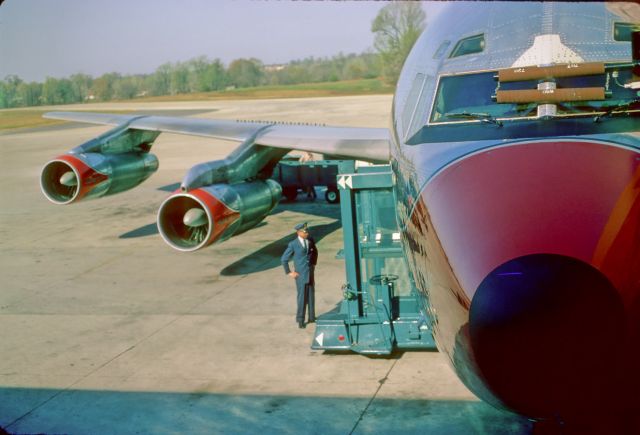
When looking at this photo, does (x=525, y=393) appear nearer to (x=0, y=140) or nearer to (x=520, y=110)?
(x=520, y=110)

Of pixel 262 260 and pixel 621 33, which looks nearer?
pixel 621 33

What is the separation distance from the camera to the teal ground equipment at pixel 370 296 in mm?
9328

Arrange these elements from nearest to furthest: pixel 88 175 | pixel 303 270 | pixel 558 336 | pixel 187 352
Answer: pixel 558 336
pixel 187 352
pixel 303 270
pixel 88 175

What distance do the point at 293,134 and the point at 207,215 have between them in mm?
3262

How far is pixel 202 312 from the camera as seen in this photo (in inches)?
458

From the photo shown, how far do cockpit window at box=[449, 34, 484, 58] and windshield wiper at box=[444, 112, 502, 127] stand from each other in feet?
2.57

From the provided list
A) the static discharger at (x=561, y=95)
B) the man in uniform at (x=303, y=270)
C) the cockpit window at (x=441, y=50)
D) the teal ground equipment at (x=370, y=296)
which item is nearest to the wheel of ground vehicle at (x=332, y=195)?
the man in uniform at (x=303, y=270)

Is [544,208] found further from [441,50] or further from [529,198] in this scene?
[441,50]

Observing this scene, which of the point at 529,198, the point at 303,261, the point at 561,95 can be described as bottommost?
the point at 303,261

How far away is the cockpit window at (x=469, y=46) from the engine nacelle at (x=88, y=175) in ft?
39.9

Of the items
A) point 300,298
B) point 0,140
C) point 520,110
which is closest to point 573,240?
point 520,110

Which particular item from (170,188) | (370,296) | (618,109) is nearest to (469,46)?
(618,109)

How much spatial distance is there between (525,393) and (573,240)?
0.90 m

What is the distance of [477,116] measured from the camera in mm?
5734
